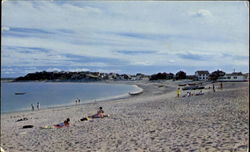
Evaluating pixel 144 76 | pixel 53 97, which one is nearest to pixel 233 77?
pixel 53 97

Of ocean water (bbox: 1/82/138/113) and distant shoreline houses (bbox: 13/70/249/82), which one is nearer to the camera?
ocean water (bbox: 1/82/138/113)

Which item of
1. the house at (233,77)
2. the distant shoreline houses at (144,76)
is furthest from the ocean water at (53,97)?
the house at (233,77)

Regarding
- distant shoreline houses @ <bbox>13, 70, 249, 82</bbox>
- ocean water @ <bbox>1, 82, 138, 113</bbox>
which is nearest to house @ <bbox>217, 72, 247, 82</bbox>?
distant shoreline houses @ <bbox>13, 70, 249, 82</bbox>

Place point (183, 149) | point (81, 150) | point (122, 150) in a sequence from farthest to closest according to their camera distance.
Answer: point (81, 150) < point (122, 150) < point (183, 149)

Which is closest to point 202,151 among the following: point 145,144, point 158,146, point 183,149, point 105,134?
point 183,149

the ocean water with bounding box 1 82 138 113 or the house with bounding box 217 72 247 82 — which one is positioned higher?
the house with bounding box 217 72 247 82

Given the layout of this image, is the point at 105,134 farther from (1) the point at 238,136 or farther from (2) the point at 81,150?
(1) the point at 238,136

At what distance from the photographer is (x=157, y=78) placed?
81.6 m

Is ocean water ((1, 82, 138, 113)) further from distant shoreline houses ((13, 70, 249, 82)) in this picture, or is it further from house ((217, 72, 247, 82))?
house ((217, 72, 247, 82))

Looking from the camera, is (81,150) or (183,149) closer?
(183,149)

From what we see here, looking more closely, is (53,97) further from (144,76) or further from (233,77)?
(144,76)

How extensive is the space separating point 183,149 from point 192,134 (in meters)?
1.22

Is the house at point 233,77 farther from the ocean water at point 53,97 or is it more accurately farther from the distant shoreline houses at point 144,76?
the ocean water at point 53,97

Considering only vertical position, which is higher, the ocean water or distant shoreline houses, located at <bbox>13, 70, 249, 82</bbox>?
distant shoreline houses, located at <bbox>13, 70, 249, 82</bbox>
